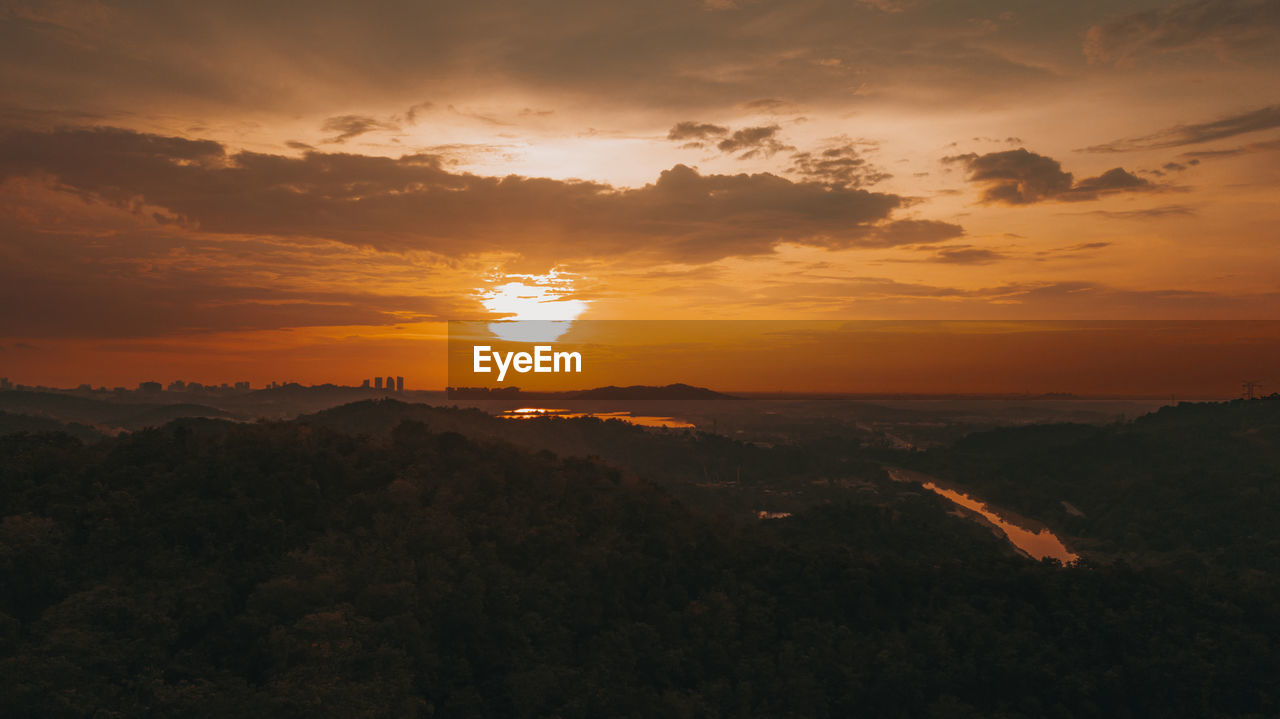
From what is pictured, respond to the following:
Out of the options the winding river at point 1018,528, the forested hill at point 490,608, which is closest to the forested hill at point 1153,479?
the winding river at point 1018,528

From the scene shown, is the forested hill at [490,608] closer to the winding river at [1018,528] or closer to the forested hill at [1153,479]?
the winding river at [1018,528]

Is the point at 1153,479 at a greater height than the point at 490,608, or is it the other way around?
the point at 490,608

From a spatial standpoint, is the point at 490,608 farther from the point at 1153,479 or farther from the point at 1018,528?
the point at 1153,479

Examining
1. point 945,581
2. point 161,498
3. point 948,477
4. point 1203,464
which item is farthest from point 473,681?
point 948,477

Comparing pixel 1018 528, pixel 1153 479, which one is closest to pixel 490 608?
pixel 1018 528

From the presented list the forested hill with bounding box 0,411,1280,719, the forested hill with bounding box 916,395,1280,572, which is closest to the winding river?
the forested hill with bounding box 916,395,1280,572

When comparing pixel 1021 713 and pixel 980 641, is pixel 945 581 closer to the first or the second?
pixel 980 641
